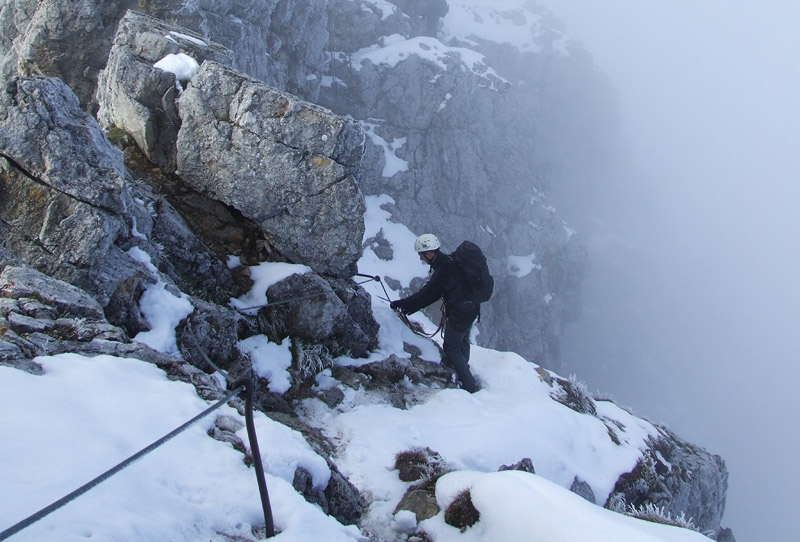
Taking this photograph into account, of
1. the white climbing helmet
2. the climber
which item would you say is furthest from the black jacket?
the white climbing helmet

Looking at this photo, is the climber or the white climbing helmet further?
the white climbing helmet

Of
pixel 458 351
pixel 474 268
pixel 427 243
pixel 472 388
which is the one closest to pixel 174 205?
pixel 427 243

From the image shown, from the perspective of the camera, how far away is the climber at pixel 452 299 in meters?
11.1

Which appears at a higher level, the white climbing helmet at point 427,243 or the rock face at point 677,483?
the white climbing helmet at point 427,243

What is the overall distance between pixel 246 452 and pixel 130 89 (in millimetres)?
9675

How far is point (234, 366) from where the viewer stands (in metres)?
8.70

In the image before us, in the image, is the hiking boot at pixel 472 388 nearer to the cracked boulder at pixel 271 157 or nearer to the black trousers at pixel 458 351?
the black trousers at pixel 458 351

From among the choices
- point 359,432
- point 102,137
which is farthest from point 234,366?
point 102,137

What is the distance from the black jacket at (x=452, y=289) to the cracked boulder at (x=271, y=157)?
2330 millimetres

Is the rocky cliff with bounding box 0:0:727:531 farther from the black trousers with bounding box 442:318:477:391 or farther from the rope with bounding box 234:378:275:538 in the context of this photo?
the rope with bounding box 234:378:275:538

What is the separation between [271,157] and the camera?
10.7 metres

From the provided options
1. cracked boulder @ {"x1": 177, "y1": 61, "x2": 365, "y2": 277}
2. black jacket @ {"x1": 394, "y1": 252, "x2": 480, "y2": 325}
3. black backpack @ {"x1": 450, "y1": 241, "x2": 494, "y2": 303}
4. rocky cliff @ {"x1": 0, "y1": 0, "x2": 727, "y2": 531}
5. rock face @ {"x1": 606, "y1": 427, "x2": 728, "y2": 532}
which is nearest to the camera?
rocky cliff @ {"x1": 0, "y1": 0, "x2": 727, "y2": 531}

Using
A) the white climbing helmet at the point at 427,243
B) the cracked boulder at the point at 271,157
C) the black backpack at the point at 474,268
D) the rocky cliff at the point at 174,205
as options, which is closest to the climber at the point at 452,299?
the white climbing helmet at the point at 427,243

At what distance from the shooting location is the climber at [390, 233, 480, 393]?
1115 cm
